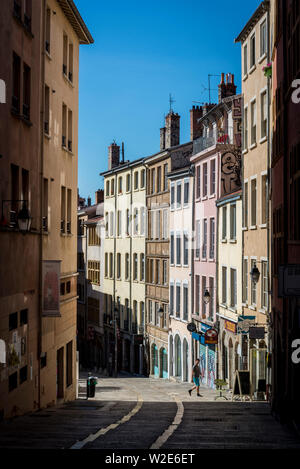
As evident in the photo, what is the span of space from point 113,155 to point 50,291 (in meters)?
56.3

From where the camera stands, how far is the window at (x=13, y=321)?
69.4 feet

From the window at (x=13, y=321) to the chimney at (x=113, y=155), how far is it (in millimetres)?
59861

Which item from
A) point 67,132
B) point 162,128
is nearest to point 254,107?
point 67,132

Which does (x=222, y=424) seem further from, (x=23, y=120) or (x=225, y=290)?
(x=225, y=290)

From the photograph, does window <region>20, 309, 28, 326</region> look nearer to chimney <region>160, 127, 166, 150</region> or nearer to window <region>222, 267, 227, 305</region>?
window <region>222, 267, 227, 305</region>

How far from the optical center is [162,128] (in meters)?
64.8

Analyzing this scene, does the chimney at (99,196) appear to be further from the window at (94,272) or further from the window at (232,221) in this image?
the window at (232,221)

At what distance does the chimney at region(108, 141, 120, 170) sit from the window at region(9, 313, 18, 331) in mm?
59861

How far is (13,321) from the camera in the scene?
851 inches

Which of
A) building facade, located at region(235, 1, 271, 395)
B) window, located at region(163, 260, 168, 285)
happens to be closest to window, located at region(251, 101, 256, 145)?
building facade, located at region(235, 1, 271, 395)

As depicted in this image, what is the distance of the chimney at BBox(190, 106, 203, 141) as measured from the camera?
56.9 metres

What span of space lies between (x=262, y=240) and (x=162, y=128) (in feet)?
104

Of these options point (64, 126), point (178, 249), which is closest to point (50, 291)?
point (64, 126)

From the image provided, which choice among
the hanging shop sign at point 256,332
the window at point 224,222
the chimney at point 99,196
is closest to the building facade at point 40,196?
the hanging shop sign at point 256,332
